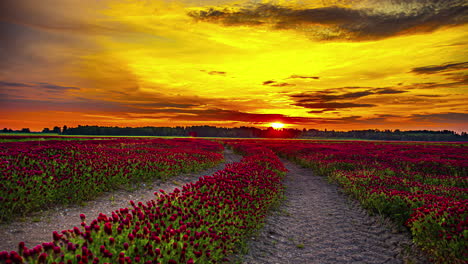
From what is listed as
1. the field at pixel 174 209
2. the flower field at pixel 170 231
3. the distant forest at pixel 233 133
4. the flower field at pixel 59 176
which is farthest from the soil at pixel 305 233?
the distant forest at pixel 233 133

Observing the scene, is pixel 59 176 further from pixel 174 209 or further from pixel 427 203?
pixel 427 203

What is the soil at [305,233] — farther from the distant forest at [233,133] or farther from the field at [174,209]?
the distant forest at [233,133]

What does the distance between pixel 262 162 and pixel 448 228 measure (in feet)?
41.5

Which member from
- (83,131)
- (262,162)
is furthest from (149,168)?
(83,131)

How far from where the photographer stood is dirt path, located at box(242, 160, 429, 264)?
21.1ft

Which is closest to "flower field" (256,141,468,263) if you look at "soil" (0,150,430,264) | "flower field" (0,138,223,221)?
"soil" (0,150,430,264)

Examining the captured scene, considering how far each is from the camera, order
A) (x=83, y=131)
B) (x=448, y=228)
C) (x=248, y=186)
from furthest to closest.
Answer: (x=83, y=131)
(x=248, y=186)
(x=448, y=228)

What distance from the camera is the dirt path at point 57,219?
6.48 metres

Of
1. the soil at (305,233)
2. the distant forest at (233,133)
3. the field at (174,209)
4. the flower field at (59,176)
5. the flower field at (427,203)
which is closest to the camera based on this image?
the field at (174,209)

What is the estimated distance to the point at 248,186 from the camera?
30.8ft

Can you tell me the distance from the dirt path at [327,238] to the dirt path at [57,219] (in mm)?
5245

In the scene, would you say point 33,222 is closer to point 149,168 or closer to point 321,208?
point 149,168

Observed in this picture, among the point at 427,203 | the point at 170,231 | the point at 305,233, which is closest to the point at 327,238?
the point at 305,233

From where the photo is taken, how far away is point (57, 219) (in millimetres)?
8031
